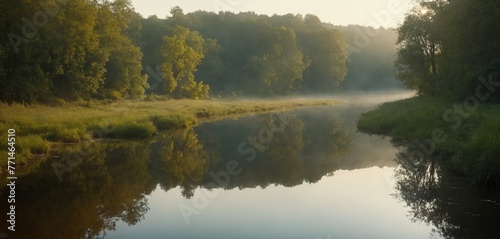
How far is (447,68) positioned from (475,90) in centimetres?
538

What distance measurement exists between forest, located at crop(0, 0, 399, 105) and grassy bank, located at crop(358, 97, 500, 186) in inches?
933

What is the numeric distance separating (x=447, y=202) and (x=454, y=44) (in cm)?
2241

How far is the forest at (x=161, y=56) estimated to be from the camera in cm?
3131

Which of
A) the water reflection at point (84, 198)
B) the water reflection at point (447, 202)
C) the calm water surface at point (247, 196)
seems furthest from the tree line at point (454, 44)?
the water reflection at point (84, 198)

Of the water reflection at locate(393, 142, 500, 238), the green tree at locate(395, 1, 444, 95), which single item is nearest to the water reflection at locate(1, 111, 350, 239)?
the water reflection at locate(393, 142, 500, 238)

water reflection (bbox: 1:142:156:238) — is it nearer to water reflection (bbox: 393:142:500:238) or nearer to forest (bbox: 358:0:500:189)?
water reflection (bbox: 393:142:500:238)

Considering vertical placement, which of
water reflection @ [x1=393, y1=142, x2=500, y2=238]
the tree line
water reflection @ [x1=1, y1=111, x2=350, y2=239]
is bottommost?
water reflection @ [x1=1, y1=111, x2=350, y2=239]

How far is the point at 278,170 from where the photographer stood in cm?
1753

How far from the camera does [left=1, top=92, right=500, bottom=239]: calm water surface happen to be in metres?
10.0

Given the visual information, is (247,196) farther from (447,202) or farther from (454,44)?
(454,44)

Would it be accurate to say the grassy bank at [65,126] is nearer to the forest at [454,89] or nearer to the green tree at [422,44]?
the forest at [454,89]

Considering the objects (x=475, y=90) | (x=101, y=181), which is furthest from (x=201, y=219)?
(x=475, y=90)

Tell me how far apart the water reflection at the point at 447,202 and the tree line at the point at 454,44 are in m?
13.1

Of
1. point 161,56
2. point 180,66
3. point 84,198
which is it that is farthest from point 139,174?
point 161,56
